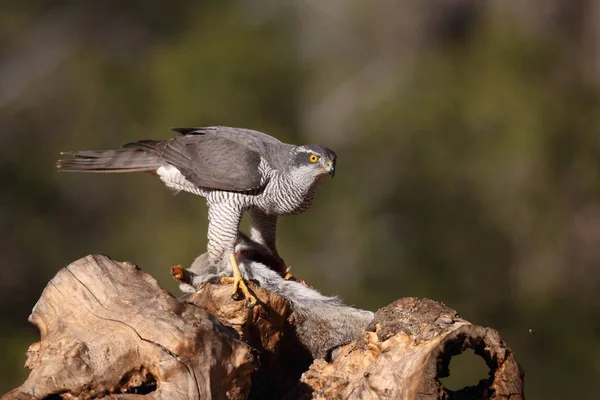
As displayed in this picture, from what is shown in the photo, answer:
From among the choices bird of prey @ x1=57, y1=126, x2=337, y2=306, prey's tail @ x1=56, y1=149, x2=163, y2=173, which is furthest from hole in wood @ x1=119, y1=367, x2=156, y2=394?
prey's tail @ x1=56, y1=149, x2=163, y2=173

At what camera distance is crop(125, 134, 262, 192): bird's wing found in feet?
16.3

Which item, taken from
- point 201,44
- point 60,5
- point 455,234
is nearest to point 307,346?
point 455,234

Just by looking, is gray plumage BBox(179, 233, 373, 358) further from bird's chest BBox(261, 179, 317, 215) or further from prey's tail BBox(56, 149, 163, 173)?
prey's tail BBox(56, 149, 163, 173)

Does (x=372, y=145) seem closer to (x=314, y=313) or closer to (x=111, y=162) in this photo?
(x=111, y=162)

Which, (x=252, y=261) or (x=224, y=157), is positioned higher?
(x=224, y=157)

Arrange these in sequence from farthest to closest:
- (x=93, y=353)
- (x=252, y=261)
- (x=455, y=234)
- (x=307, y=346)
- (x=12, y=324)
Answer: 1. (x=12, y=324)
2. (x=455, y=234)
3. (x=252, y=261)
4. (x=307, y=346)
5. (x=93, y=353)

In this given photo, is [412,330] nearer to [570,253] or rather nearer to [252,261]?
[252,261]

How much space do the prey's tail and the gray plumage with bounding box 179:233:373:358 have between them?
1.02m

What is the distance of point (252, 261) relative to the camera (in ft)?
16.3

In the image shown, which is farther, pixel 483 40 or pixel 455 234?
pixel 483 40

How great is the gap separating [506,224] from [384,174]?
2.01m

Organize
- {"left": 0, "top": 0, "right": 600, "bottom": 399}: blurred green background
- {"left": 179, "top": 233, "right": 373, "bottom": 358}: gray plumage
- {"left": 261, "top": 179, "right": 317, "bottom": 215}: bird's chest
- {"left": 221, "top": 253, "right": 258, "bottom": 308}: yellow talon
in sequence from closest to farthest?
{"left": 221, "top": 253, "right": 258, "bottom": 308}: yellow talon
{"left": 179, "top": 233, "right": 373, "bottom": 358}: gray plumage
{"left": 261, "top": 179, "right": 317, "bottom": 215}: bird's chest
{"left": 0, "top": 0, "right": 600, "bottom": 399}: blurred green background

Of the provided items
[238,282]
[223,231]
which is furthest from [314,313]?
[223,231]

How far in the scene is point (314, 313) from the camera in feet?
14.0
